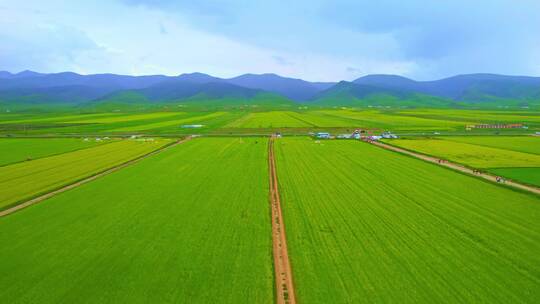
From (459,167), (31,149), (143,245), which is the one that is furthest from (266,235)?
(31,149)

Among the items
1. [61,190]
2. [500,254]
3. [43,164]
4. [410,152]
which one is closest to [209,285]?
[500,254]

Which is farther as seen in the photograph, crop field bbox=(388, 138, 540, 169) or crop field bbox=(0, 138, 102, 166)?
crop field bbox=(0, 138, 102, 166)

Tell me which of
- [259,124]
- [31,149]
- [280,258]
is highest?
[259,124]

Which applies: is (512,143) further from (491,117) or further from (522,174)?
(491,117)

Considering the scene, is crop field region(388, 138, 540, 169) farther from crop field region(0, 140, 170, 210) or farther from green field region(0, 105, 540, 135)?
crop field region(0, 140, 170, 210)

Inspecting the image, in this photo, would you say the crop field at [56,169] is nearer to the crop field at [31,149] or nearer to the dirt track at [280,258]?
the crop field at [31,149]

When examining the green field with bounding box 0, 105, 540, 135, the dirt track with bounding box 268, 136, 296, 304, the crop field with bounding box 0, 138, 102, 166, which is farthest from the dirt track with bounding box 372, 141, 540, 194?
the crop field with bounding box 0, 138, 102, 166

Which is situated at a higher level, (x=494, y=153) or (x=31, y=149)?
(x=494, y=153)

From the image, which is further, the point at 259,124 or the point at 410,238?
the point at 259,124
